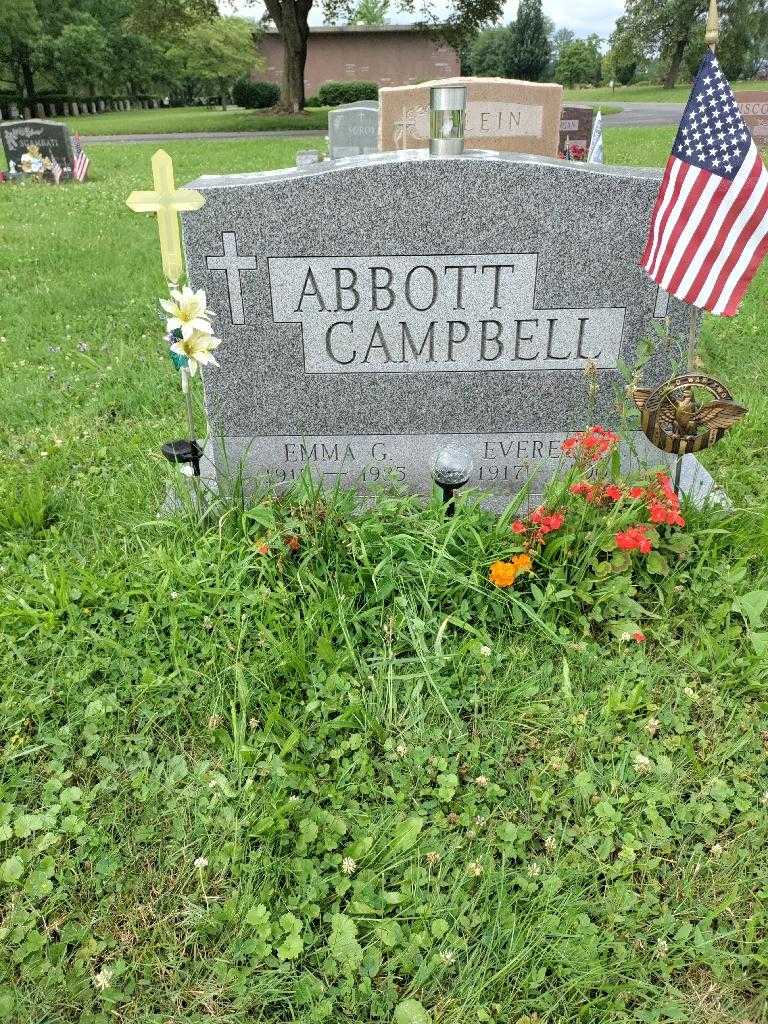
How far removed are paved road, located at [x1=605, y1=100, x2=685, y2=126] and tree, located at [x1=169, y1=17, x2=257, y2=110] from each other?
21908 mm

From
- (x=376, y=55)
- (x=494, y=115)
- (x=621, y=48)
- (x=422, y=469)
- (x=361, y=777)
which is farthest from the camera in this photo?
(x=621, y=48)

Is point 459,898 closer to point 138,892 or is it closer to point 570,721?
point 570,721

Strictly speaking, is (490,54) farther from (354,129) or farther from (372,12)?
(354,129)

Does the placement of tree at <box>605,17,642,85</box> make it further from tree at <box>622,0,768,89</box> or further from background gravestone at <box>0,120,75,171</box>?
background gravestone at <box>0,120,75,171</box>

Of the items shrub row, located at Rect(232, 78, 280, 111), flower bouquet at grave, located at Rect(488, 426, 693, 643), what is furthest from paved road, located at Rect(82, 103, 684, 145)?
flower bouquet at grave, located at Rect(488, 426, 693, 643)

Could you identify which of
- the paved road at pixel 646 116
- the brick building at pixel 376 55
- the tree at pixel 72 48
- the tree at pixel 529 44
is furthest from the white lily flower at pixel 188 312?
the tree at pixel 529 44

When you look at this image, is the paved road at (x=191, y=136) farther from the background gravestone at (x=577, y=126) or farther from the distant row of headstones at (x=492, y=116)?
the distant row of headstones at (x=492, y=116)

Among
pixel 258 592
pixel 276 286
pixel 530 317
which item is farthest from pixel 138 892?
pixel 530 317

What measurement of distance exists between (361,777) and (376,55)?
49.4m

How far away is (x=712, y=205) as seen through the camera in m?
2.62

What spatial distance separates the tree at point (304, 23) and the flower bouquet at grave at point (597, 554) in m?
29.3

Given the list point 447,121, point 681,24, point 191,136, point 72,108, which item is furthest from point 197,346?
point 681,24

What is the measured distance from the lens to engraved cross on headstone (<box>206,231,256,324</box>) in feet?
10.3

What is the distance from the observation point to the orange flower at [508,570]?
273 centimetres
